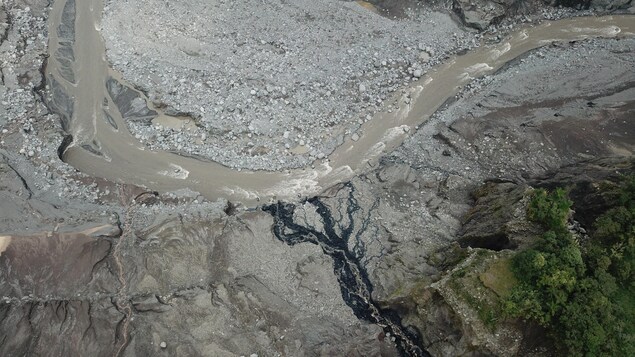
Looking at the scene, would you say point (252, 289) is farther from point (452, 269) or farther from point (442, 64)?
point (442, 64)

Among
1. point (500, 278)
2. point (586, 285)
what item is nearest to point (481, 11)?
point (500, 278)

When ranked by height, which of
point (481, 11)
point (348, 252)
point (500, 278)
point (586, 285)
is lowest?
point (348, 252)

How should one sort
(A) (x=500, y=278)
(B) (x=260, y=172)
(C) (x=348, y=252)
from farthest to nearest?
(B) (x=260, y=172) < (C) (x=348, y=252) < (A) (x=500, y=278)

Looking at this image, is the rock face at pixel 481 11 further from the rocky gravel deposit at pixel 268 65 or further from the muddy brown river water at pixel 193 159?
the muddy brown river water at pixel 193 159

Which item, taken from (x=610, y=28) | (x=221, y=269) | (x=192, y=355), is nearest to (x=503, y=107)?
(x=610, y=28)

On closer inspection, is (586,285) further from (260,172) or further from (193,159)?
(193,159)

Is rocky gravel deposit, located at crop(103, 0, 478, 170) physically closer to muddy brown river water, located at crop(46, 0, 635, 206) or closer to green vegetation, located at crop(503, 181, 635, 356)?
muddy brown river water, located at crop(46, 0, 635, 206)

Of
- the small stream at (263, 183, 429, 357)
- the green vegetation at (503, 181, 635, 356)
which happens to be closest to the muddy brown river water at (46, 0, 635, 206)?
the small stream at (263, 183, 429, 357)
